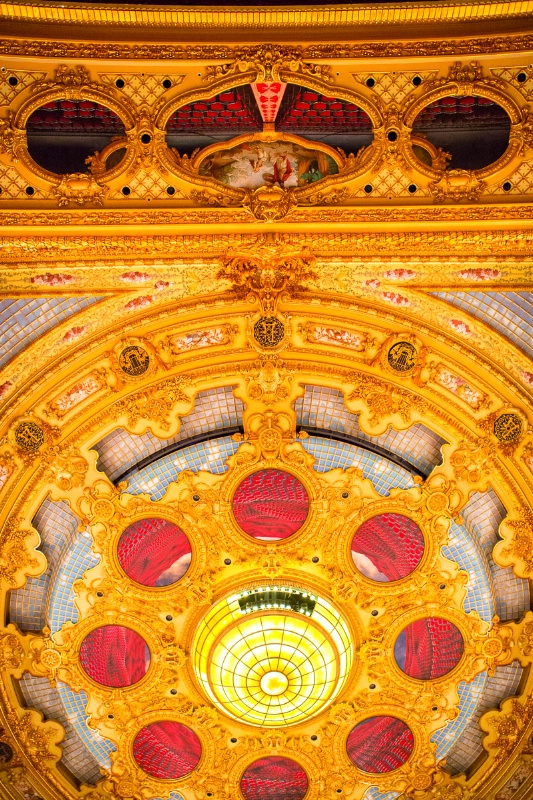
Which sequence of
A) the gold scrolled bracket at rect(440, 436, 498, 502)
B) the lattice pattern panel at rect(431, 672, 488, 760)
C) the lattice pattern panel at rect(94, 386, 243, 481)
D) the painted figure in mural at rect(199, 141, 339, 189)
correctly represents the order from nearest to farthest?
the painted figure in mural at rect(199, 141, 339, 189) → the gold scrolled bracket at rect(440, 436, 498, 502) → the lattice pattern panel at rect(94, 386, 243, 481) → the lattice pattern panel at rect(431, 672, 488, 760)

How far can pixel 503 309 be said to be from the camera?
1736cm

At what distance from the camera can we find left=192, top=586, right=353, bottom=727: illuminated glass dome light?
19.3 metres

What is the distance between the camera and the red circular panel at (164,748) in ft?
65.7

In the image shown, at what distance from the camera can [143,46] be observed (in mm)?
15609

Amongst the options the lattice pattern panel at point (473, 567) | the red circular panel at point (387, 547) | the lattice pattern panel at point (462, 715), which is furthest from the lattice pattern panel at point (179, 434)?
the lattice pattern panel at point (462, 715)

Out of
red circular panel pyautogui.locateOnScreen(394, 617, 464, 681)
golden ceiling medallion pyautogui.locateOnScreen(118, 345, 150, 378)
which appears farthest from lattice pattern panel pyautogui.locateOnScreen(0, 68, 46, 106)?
red circular panel pyautogui.locateOnScreen(394, 617, 464, 681)

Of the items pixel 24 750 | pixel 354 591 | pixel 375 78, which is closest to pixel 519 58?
pixel 375 78

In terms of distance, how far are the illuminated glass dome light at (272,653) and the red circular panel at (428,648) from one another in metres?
0.97

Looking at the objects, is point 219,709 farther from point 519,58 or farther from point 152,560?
point 519,58

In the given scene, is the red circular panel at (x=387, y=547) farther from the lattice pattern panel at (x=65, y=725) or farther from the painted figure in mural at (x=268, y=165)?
the painted figure in mural at (x=268, y=165)

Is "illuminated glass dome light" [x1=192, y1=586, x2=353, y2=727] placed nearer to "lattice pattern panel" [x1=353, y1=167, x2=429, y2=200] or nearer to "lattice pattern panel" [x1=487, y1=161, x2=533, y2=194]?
"lattice pattern panel" [x1=353, y1=167, x2=429, y2=200]

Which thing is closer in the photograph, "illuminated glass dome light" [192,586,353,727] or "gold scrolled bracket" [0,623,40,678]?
"gold scrolled bracket" [0,623,40,678]

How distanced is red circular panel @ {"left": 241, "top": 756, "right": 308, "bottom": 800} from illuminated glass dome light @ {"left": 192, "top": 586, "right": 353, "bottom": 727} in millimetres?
1179

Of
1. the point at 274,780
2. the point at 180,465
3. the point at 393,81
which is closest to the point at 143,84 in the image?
the point at 393,81
